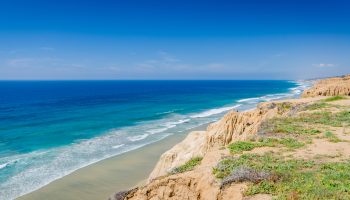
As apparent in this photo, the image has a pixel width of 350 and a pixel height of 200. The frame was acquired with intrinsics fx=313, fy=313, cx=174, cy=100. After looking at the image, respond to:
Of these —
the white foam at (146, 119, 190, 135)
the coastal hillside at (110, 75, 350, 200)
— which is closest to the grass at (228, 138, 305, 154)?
the coastal hillside at (110, 75, 350, 200)

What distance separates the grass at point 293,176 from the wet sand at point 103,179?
1362 cm

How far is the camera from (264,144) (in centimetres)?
1454

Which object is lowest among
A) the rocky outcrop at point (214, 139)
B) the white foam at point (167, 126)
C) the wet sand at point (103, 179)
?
the wet sand at point (103, 179)

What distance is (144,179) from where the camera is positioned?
25.5m

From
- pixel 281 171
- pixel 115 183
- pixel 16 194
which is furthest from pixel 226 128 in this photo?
pixel 16 194

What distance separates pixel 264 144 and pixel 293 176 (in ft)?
14.0

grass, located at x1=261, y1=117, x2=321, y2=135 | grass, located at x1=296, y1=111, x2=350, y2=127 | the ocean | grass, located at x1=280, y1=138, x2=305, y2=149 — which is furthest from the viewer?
the ocean

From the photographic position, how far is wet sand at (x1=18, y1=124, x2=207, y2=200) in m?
22.5

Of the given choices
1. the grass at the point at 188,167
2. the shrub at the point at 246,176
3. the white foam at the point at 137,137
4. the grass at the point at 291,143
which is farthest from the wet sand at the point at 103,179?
the shrub at the point at 246,176

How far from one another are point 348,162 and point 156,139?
94.1ft

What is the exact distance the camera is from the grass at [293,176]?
29.8 feet

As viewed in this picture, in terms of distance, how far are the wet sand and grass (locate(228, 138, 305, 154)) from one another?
11947 mm

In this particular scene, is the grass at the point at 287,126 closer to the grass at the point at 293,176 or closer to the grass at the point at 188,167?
the grass at the point at 293,176

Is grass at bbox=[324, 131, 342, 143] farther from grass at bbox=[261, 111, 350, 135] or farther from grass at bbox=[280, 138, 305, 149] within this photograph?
grass at bbox=[280, 138, 305, 149]
